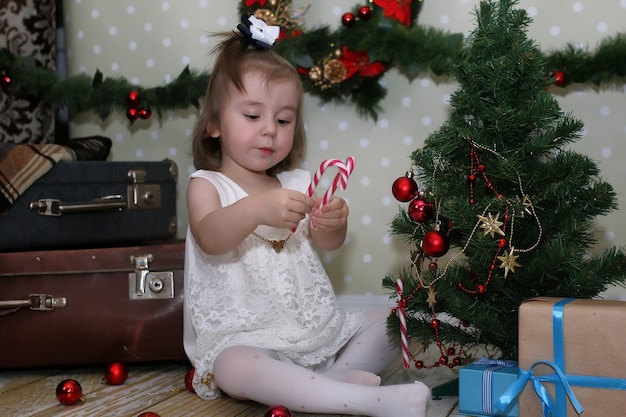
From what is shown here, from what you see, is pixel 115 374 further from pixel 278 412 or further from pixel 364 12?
pixel 364 12

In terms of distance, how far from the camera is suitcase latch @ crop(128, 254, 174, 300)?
183 centimetres

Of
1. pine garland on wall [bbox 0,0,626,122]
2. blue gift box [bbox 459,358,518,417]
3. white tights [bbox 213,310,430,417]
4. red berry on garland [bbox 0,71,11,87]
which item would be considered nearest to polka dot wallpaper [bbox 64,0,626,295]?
pine garland on wall [bbox 0,0,626,122]

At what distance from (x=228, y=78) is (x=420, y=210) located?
0.54m

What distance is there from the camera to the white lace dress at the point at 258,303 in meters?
1.64

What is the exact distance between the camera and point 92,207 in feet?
6.24

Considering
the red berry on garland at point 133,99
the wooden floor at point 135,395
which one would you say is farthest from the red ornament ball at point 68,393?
the red berry on garland at point 133,99

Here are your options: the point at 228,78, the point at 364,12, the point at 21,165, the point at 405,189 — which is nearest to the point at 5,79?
the point at 21,165

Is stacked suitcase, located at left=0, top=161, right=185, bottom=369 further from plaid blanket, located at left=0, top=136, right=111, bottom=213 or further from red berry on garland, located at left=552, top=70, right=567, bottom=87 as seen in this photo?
red berry on garland, located at left=552, top=70, right=567, bottom=87

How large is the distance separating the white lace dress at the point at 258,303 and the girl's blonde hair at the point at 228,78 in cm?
10

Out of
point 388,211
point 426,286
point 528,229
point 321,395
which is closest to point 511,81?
point 528,229

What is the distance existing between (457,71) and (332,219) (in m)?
0.39

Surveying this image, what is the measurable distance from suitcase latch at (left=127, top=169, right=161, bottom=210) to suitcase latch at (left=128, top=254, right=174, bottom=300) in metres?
0.21

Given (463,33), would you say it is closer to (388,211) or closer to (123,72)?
(388,211)

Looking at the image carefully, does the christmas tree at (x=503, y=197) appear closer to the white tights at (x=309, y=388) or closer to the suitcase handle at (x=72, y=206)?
the white tights at (x=309, y=388)
